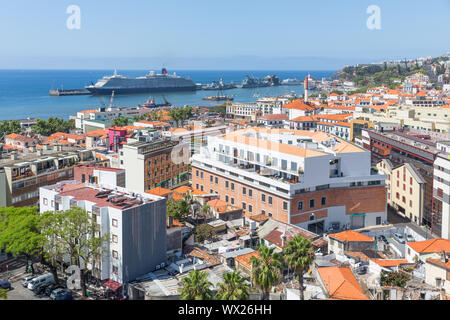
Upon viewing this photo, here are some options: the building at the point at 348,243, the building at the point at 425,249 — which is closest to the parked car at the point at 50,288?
the building at the point at 348,243

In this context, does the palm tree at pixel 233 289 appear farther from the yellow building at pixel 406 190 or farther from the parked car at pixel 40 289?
the yellow building at pixel 406 190

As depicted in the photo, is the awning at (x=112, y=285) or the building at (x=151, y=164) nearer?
the awning at (x=112, y=285)

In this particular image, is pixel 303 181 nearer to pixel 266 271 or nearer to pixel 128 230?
pixel 128 230

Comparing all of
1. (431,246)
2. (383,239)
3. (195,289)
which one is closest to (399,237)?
(383,239)

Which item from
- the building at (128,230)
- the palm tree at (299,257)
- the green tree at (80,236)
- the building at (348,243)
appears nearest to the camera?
the palm tree at (299,257)
